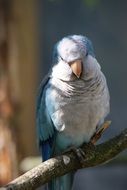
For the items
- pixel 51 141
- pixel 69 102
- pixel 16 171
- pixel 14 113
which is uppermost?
pixel 69 102

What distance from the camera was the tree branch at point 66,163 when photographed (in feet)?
7.89

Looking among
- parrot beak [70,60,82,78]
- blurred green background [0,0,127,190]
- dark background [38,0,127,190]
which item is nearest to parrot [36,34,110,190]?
parrot beak [70,60,82,78]

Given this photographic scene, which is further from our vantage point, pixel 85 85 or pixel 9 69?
pixel 9 69

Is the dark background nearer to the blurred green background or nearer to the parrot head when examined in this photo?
the blurred green background

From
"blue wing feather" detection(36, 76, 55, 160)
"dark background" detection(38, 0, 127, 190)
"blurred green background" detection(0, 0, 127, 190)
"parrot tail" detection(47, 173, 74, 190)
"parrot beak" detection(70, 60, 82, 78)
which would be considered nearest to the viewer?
"parrot beak" detection(70, 60, 82, 78)

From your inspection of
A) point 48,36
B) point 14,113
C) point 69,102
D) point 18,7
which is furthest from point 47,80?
point 48,36

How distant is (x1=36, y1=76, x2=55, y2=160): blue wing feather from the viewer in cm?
279

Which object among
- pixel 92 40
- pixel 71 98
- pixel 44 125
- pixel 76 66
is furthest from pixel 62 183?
pixel 92 40

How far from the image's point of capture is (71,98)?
270cm

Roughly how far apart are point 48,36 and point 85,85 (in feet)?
7.06

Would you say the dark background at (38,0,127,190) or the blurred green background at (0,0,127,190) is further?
the dark background at (38,0,127,190)

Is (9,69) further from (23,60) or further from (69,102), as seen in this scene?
(69,102)

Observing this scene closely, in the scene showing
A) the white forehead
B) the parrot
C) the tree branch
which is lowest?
the tree branch

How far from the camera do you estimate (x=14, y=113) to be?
4145mm
